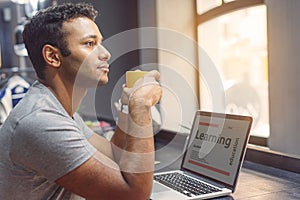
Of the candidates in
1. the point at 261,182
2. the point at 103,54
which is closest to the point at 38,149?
the point at 103,54

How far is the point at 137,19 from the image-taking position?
9.86ft

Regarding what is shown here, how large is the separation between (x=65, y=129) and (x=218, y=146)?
2.19 feet

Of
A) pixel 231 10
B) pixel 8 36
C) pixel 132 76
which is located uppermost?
pixel 8 36

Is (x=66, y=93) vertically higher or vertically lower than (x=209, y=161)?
higher

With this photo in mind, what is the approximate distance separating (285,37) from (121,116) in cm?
79

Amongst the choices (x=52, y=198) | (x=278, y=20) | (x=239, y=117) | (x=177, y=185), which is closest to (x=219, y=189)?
(x=177, y=185)

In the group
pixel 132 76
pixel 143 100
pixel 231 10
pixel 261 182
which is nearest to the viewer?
pixel 143 100

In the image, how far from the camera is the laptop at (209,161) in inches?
55.0

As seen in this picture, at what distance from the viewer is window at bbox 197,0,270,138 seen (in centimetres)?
226

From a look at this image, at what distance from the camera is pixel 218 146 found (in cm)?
153

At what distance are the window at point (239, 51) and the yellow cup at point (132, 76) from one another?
35.1 inches

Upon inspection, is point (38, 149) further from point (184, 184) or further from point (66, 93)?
point (184, 184)

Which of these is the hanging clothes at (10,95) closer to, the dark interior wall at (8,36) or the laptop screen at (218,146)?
the dark interior wall at (8,36)

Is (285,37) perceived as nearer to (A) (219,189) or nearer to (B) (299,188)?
(B) (299,188)
